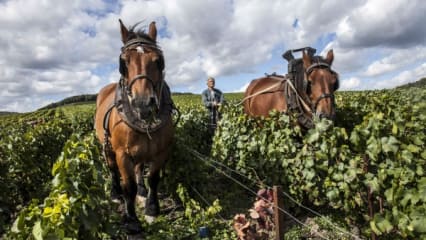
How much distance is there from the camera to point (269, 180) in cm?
440

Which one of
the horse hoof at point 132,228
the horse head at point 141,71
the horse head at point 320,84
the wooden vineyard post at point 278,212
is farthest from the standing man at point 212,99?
the wooden vineyard post at point 278,212

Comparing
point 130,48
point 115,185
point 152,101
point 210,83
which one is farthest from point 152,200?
point 210,83

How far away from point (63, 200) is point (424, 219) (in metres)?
2.23

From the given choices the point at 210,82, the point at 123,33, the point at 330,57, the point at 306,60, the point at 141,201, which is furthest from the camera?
the point at 210,82

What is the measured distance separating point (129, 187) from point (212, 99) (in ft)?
15.3

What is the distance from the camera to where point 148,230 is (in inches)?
169

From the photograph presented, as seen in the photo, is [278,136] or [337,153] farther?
[278,136]

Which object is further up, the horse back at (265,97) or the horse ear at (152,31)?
the horse ear at (152,31)

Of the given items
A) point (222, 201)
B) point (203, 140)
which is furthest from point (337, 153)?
point (203, 140)

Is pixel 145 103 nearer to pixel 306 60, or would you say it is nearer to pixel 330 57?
pixel 306 60

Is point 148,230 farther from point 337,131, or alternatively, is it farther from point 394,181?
point 394,181

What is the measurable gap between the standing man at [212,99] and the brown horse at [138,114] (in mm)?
4062

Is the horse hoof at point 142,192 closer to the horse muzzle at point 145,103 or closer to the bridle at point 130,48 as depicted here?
the bridle at point 130,48

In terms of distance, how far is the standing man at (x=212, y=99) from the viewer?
342 inches
